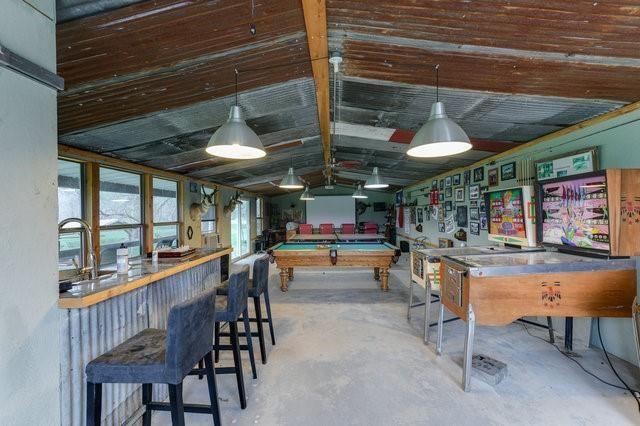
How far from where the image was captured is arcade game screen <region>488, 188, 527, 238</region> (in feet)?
11.7

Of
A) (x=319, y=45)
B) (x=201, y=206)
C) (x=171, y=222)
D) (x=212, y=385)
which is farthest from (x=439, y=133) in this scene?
(x=201, y=206)

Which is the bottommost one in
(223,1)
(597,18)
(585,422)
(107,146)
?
(585,422)

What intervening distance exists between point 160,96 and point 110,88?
0.37 m

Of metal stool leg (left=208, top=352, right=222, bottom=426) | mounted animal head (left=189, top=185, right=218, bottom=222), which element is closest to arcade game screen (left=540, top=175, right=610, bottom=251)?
metal stool leg (left=208, top=352, right=222, bottom=426)

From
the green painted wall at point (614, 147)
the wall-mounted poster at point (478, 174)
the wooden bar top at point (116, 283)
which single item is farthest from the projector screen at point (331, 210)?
the wooden bar top at point (116, 283)

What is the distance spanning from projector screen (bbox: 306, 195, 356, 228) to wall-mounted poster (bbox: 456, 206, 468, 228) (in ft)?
23.7

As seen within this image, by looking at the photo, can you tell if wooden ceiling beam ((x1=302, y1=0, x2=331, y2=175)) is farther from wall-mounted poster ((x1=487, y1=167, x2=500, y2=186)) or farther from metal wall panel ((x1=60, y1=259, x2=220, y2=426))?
wall-mounted poster ((x1=487, y1=167, x2=500, y2=186))

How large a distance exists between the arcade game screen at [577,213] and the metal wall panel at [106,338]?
365cm

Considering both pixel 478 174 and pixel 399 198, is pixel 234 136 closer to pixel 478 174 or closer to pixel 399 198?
pixel 478 174

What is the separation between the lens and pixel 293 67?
2580mm

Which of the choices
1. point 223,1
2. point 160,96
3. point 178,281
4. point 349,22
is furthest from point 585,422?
point 160,96

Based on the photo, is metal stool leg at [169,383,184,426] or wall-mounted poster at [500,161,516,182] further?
wall-mounted poster at [500,161,516,182]

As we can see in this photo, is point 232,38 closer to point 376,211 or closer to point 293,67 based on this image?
point 293,67

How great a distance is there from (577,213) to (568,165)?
638mm
